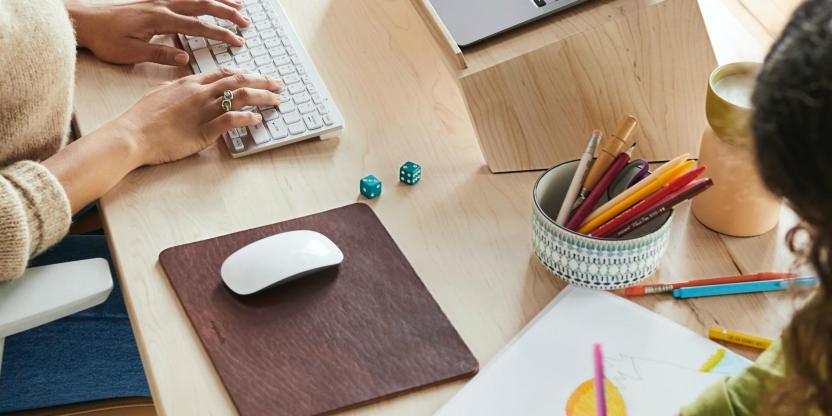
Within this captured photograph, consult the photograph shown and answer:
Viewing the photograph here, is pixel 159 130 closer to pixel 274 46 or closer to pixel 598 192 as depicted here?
pixel 274 46

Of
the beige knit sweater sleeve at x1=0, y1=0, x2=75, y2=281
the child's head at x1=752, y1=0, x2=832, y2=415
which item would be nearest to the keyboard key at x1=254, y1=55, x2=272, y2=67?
the beige knit sweater sleeve at x1=0, y1=0, x2=75, y2=281

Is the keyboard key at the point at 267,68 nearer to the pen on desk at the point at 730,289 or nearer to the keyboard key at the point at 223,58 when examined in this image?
the keyboard key at the point at 223,58

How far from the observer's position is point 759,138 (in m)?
0.52

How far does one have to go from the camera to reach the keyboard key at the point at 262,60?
3.77 feet

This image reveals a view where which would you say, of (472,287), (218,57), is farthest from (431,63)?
(472,287)

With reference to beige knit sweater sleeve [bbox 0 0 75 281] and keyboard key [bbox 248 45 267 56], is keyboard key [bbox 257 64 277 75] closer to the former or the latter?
keyboard key [bbox 248 45 267 56]

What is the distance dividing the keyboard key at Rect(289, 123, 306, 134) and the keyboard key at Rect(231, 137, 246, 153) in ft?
0.19

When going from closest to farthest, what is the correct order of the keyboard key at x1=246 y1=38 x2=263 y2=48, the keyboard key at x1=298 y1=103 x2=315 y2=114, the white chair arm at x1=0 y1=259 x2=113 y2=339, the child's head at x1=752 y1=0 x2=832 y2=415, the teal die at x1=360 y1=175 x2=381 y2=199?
the child's head at x1=752 y1=0 x2=832 y2=415 → the white chair arm at x1=0 y1=259 x2=113 y2=339 → the teal die at x1=360 y1=175 x2=381 y2=199 → the keyboard key at x1=298 y1=103 x2=315 y2=114 → the keyboard key at x1=246 y1=38 x2=263 y2=48

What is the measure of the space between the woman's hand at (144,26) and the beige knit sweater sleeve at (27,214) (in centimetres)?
26

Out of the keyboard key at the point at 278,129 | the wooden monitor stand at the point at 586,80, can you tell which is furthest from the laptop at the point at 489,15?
the keyboard key at the point at 278,129

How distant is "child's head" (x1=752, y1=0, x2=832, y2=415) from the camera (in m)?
0.48

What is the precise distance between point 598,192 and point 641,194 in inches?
1.6

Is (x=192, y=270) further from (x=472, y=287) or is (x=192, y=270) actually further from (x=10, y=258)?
(x=472, y=287)

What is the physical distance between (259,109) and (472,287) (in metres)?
0.36
